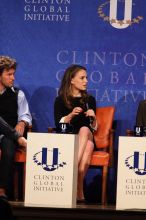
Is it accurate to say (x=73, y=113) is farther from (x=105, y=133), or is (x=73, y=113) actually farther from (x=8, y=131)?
(x=8, y=131)

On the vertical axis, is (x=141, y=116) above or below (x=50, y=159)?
above

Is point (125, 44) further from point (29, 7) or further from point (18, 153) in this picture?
point (18, 153)

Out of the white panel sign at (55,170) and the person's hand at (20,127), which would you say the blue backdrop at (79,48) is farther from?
the white panel sign at (55,170)

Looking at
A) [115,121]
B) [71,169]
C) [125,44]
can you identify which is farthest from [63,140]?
[125,44]

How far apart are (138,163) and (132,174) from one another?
0.10 meters

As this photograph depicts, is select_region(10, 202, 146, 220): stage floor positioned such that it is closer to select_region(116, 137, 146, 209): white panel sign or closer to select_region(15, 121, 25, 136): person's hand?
select_region(116, 137, 146, 209): white panel sign

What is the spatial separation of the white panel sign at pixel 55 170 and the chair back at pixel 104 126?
1.10m

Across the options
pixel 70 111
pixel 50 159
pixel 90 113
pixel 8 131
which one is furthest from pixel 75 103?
pixel 50 159

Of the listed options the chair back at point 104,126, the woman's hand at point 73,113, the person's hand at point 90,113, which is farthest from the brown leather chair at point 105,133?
the woman's hand at point 73,113

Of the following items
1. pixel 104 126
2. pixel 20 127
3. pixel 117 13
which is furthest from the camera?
pixel 117 13

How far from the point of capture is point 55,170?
164 inches

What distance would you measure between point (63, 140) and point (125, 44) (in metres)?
1.94

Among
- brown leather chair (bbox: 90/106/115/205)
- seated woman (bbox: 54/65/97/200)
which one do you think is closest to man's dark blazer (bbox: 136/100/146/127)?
brown leather chair (bbox: 90/106/115/205)

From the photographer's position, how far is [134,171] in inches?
166
